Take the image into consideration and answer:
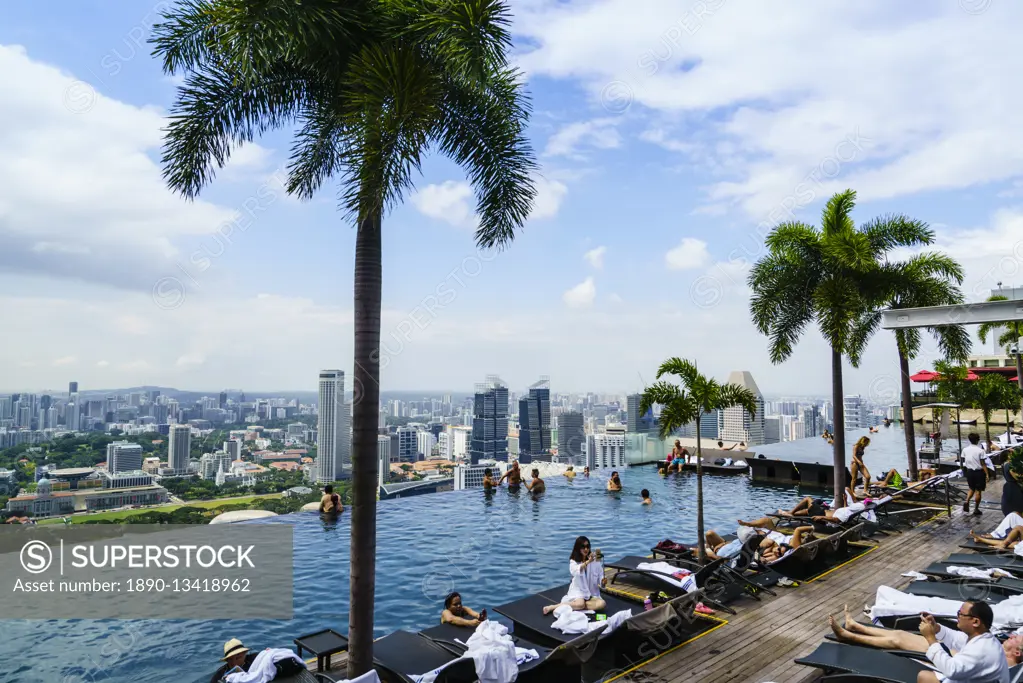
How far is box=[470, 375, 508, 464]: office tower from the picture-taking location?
1224 inches

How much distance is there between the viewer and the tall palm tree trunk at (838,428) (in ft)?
51.8

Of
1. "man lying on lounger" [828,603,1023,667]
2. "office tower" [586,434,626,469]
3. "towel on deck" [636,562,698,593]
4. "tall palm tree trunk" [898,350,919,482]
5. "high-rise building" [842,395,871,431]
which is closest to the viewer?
"man lying on lounger" [828,603,1023,667]

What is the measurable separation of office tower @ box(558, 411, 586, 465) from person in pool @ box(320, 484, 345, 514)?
2015cm

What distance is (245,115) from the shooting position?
6.38 metres

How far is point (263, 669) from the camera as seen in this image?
573 centimetres

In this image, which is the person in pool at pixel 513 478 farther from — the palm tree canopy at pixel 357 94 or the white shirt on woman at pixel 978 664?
the white shirt on woman at pixel 978 664

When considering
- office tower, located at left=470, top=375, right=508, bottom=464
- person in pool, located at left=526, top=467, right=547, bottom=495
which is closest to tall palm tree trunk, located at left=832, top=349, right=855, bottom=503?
person in pool, located at left=526, top=467, right=547, bottom=495

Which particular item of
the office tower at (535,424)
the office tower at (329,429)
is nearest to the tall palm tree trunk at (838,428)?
the office tower at (329,429)

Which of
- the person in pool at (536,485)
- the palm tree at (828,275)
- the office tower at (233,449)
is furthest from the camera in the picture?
the person in pool at (536,485)

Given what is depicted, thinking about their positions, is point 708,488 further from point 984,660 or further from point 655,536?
point 984,660

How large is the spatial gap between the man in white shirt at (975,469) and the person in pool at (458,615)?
13389 millimetres

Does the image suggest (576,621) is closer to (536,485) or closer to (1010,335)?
(536,485)

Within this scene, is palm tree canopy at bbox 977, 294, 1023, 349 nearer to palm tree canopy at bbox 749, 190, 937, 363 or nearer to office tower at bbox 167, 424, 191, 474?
palm tree canopy at bbox 749, 190, 937, 363

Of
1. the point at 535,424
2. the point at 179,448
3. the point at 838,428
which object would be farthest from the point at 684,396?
the point at 535,424
